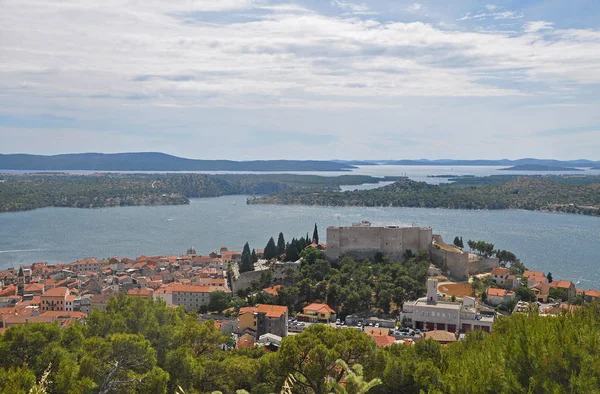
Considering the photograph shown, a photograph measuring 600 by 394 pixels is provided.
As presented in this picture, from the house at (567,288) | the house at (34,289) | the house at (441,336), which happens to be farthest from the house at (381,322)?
the house at (34,289)

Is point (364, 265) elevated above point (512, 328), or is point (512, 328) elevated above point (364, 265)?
point (512, 328)

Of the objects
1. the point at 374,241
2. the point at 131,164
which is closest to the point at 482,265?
the point at 374,241

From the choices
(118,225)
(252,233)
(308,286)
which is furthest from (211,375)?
(118,225)

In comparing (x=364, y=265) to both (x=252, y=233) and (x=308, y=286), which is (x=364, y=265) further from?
(x=252, y=233)

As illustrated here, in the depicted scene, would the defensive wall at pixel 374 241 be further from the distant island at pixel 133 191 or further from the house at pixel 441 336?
the distant island at pixel 133 191

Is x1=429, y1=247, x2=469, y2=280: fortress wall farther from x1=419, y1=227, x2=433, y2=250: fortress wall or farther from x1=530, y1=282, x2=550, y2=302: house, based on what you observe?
x1=530, y1=282, x2=550, y2=302: house

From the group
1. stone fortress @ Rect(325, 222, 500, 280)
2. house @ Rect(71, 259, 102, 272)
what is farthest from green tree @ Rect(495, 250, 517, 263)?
house @ Rect(71, 259, 102, 272)

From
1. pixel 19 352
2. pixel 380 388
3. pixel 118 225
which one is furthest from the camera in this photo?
pixel 118 225
